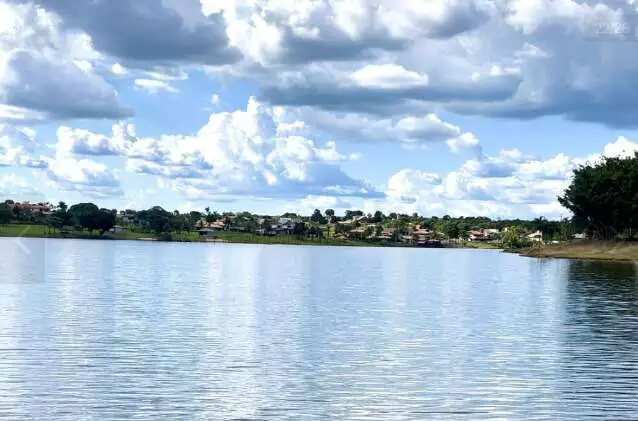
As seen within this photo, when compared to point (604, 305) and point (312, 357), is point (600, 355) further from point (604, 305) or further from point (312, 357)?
point (604, 305)

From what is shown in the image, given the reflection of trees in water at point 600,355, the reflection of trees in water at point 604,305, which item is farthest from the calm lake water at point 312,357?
the reflection of trees in water at point 604,305

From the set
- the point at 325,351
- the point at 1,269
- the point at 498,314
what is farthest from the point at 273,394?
the point at 1,269

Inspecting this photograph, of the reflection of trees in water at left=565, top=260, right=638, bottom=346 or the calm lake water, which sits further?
the reflection of trees in water at left=565, top=260, right=638, bottom=346

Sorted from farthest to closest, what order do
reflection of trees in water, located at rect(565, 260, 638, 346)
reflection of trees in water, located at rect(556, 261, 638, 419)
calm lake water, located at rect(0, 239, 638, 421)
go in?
reflection of trees in water, located at rect(565, 260, 638, 346) < reflection of trees in water, located at rect(556, 261, 638, 419) < calm lake water, located at rect(0, 239, 638, 421)

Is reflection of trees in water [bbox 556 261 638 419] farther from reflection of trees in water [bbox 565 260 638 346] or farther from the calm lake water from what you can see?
the calm lake water

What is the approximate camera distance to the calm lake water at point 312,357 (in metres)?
36.0

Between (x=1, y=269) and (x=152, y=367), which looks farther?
(x=1, y=269)

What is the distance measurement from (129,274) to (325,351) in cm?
8887

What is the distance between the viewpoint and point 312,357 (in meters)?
48.6

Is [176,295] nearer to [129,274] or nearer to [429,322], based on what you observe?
[429,322]

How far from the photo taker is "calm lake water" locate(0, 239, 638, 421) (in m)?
36.0

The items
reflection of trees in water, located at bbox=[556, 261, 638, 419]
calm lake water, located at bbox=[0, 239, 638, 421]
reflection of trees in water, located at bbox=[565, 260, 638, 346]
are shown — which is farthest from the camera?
reflection of trees in water, located at bbox=[565, 260, 638, 346]

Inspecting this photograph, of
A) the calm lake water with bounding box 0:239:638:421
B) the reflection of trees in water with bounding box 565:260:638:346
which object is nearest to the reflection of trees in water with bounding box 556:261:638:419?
the reflection of trees in water with bounding box 565:260:638:346

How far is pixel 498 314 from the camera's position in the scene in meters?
76.4
